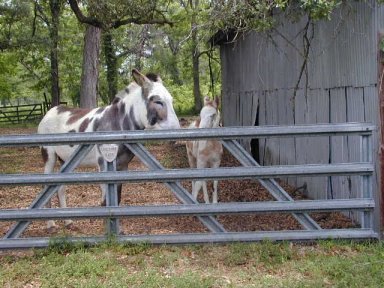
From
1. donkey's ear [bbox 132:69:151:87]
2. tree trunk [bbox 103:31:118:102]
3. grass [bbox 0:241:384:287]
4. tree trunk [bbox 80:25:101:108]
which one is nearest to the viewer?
grass [bbox 0:241:384:287]

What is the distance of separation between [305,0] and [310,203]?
2385mm

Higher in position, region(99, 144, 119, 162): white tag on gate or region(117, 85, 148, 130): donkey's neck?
region(117, 85, 148, 130): donkey's neck

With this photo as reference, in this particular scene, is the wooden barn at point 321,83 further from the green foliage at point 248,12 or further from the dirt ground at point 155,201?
the dirt ground at point 155,201

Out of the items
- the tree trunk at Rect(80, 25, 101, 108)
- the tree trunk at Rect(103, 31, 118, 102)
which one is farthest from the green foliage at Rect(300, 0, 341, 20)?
the tree trunk at Rect(103, 31, 118, 102)

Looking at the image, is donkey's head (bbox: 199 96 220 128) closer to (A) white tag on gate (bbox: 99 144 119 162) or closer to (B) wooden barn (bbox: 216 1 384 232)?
(B) wooden barn (bbox: 216 1 384 232)

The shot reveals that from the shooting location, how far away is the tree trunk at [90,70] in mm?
16031

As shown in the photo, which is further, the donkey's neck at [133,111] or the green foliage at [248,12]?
the green foliage at [248,12]

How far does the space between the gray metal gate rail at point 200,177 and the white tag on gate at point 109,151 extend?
0.07 m

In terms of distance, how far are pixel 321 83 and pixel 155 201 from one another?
139 inches

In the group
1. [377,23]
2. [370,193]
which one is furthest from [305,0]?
[370,193]

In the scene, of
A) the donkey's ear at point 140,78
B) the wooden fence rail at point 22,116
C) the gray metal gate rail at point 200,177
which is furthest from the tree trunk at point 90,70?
the wooden fence rail at point 22,116

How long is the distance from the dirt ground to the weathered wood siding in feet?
2.74

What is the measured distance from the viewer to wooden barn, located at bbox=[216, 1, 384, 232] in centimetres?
620

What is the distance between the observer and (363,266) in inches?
181
